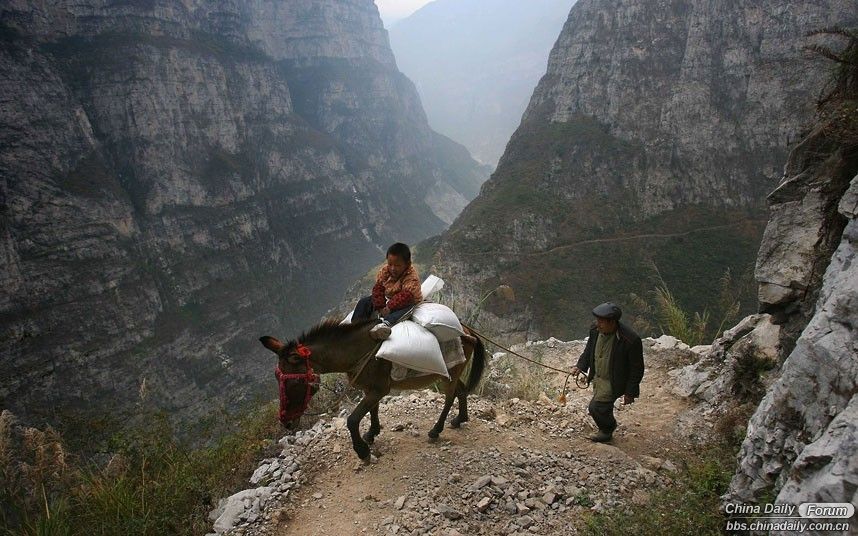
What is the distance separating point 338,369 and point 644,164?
197 ft

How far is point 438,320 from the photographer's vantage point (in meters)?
5.18

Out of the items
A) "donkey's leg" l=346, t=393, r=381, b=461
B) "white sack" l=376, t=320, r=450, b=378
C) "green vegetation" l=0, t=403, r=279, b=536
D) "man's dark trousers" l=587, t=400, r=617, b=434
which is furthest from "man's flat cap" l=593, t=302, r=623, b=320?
"green vegetation" l=0, t=403, r=279, b=536

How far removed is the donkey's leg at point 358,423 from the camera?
4891 millimetres

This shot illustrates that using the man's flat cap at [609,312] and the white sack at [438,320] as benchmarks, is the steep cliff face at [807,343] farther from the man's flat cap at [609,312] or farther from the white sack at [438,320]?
the white sack at [438,320]

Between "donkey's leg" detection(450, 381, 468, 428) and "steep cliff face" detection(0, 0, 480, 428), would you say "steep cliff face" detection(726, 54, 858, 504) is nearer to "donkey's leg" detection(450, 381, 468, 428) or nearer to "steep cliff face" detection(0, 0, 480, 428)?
"donkey's leg" detection(450, 381, 468, 428)

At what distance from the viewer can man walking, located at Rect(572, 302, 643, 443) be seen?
534cm

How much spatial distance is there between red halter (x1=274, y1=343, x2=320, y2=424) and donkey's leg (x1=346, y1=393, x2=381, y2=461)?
0.53 metres

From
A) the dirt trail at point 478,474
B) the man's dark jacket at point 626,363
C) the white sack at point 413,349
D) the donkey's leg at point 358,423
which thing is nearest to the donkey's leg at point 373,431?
the dirt trail at point 478,474

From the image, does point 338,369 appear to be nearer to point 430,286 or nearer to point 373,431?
point 373,431

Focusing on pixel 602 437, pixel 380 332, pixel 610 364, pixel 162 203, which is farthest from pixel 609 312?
pixel 162 203

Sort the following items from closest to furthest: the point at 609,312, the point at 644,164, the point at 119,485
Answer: the point at 119,485 < the point at 609,312 < the point at 644,164

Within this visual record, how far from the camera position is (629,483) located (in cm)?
457

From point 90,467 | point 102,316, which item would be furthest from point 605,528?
point 102,316

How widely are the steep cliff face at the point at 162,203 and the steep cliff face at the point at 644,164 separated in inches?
1135
